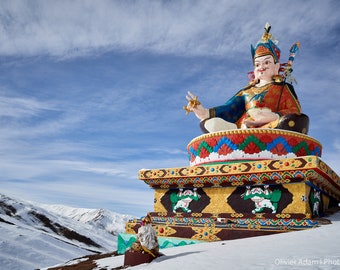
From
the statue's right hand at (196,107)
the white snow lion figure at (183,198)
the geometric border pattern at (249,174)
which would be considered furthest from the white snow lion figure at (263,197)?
the statue's right hand at (196,107)

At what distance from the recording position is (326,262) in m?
4.12

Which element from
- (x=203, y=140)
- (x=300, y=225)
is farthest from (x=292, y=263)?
(x=203, y=140)

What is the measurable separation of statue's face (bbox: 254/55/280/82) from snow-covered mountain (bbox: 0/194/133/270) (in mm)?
16425

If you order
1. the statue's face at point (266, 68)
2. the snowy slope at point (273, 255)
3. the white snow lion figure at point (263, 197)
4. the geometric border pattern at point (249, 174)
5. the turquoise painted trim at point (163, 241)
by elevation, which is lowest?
the snowy slope at point (273, 255)

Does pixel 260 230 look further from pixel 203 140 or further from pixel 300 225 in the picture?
pixel 203 140

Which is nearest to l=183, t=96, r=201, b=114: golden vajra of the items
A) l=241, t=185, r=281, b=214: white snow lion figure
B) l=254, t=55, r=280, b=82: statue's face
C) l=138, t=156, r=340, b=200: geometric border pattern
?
l=138, t=156, r=340, b=200: geometric border pattern

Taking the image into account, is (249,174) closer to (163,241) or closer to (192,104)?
(163,241)

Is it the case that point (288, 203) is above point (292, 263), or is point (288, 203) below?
above

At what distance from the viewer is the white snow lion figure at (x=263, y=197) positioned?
8.01 meters

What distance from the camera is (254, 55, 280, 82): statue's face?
38.8 feet

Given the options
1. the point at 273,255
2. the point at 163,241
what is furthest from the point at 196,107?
the point at 273,255

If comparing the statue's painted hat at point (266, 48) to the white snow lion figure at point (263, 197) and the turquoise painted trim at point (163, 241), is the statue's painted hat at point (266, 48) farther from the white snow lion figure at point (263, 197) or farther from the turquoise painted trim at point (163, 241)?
the turquoise painted trim at point (163, 241)

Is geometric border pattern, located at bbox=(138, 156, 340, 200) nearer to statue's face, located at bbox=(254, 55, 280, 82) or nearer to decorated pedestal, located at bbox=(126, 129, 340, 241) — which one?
decorated pedestal, located at bbox=(126, 129, 340, 241)

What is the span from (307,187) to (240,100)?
464cm
